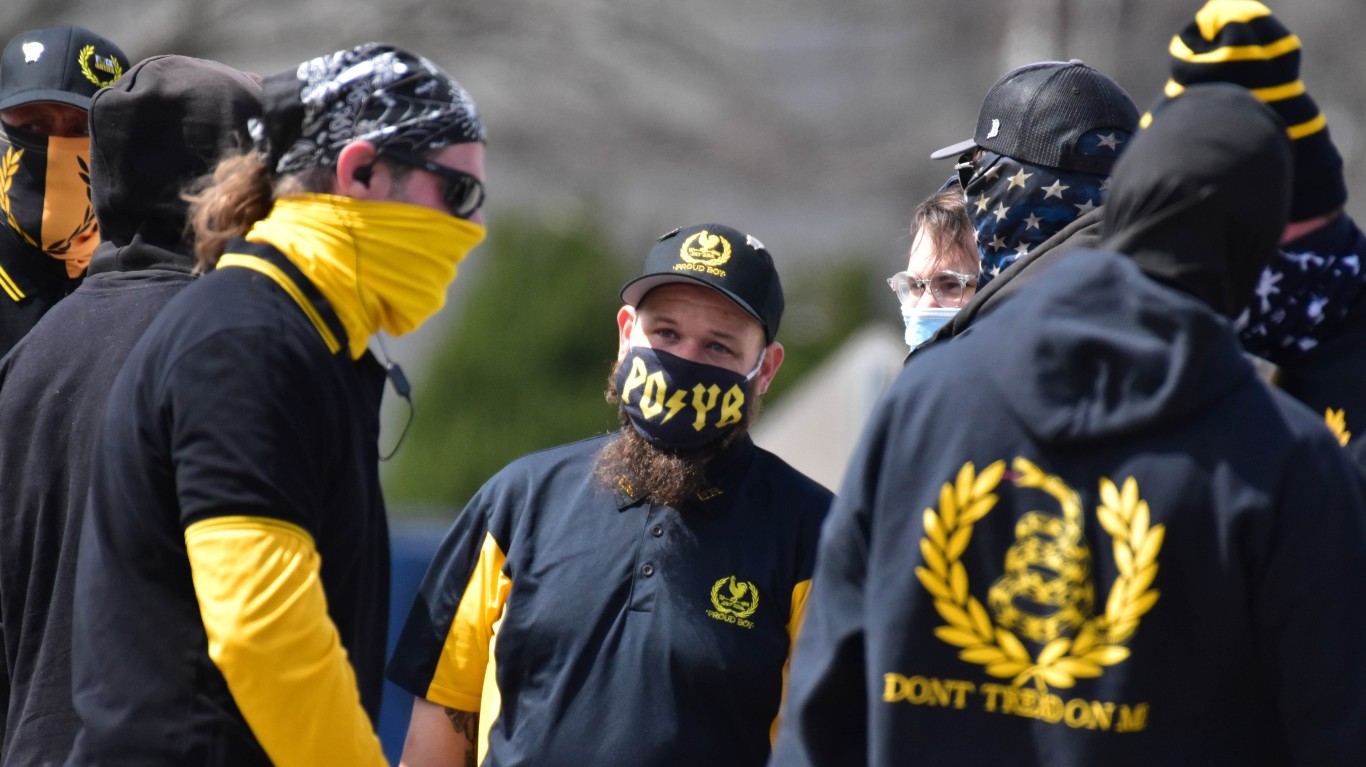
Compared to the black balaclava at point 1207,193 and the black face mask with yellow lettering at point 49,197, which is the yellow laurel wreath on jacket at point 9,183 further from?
the black balaclava at point 1207,193

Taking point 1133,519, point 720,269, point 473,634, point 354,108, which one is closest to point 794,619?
point 473,634

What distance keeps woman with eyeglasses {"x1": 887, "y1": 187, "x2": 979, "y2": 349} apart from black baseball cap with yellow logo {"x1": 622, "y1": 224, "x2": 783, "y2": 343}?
446 millimetres

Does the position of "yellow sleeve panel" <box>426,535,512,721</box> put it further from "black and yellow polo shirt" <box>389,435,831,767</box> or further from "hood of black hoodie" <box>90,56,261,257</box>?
"hood of black hoodie" <box>90,56,261,257</box>

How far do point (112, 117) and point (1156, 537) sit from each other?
7.51 feet

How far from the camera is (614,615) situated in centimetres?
357

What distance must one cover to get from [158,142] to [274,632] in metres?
1.30

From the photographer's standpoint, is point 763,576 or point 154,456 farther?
point 763,576

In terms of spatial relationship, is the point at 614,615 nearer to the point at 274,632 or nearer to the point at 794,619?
the point at 794,619

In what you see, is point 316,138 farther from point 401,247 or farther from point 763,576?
point 763,576

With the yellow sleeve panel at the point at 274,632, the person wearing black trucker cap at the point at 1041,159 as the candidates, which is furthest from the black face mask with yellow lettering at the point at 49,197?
the person wearing black trucker cap at the point at 1041,159

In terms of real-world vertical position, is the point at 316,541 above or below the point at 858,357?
above

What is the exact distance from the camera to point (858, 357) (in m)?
7.82

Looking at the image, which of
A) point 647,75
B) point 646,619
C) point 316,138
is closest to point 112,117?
point 316,138

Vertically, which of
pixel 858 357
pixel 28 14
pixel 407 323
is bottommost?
pixel 28 14
